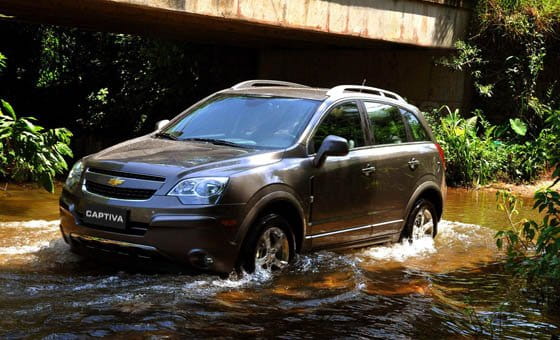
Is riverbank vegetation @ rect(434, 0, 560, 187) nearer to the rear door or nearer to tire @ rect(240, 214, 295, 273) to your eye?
the rear door

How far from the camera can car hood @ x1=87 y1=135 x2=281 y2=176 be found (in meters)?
6.38

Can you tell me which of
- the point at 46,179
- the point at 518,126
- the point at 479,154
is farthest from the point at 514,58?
the point at 46,179

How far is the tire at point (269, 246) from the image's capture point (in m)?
6.43

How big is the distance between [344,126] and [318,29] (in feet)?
22.3

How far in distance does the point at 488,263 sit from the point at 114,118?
14.7m

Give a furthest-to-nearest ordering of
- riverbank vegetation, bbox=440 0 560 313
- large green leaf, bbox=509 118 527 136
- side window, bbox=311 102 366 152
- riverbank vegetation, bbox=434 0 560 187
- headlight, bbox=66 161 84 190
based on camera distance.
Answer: riverbank vegetation, bbox=434 0 560 187 → large green leaf, bbox=509 118 527 136 → riverbank vegetation, bbox=440 0 560 313 → side window, bbox=311 102 366 152 → headlight, bbox=66 161 84 190

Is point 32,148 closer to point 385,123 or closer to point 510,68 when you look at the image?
point 385,123

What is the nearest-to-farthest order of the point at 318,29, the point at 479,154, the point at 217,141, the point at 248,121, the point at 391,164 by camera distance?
the point at 217,141, the point at 248,121, the point at 391,164, the point at 318,29, the point at 479,154

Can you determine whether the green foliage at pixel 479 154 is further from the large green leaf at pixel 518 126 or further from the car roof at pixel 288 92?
the car roof at pixel 288 92

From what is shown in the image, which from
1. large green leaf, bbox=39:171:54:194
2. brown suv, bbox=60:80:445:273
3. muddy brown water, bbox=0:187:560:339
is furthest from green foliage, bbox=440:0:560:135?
large green leaf, bbox=39:171:54:194

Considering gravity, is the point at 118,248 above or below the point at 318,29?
below

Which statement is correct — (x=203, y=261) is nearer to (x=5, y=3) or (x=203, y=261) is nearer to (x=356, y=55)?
(x=5, y=3)

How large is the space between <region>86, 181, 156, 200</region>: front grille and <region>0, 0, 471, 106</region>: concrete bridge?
16.8 ft

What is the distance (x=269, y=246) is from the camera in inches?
263
